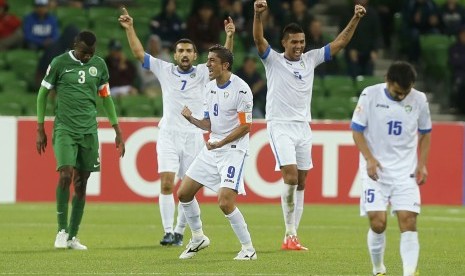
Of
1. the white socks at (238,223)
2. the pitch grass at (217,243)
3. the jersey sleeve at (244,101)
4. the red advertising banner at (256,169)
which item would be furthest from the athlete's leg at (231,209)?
the red advertising banner at (256,169)

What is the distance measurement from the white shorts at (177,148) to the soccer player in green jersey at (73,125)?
2.17 feet

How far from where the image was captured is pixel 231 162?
43.0 feet

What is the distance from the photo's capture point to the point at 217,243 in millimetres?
15328

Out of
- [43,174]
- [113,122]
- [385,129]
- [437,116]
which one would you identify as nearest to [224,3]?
[437,116]

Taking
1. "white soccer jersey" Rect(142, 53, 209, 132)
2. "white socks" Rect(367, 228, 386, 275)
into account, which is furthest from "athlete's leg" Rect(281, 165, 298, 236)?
"white socks" Rect(367, 228, 386, 275)

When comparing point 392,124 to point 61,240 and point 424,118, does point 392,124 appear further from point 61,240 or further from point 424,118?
point 61,240

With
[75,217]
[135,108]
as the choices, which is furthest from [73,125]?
[135,108]

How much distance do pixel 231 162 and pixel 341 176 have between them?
910 centimetres

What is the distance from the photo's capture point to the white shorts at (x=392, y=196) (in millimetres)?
10836

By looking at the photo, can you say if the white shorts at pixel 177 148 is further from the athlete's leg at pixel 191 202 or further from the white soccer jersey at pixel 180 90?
the athlete's leg at pixel 191 202

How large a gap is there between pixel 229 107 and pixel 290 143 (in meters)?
1.76

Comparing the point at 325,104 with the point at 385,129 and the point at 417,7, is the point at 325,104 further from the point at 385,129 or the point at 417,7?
the point at 385,129

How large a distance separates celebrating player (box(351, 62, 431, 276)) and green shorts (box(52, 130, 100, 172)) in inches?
177

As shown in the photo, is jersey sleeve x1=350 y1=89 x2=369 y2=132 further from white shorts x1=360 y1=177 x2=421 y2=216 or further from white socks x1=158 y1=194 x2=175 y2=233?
white socks x1=158 y1=194 x2=175 y2=233
